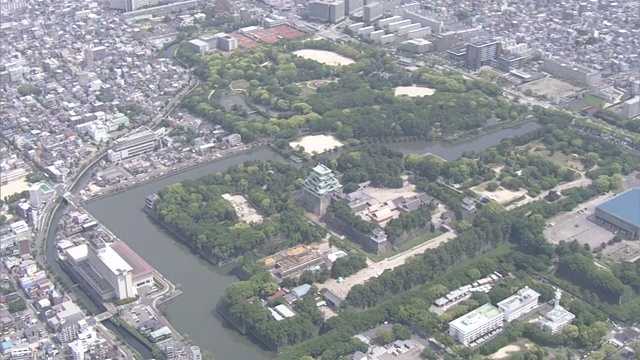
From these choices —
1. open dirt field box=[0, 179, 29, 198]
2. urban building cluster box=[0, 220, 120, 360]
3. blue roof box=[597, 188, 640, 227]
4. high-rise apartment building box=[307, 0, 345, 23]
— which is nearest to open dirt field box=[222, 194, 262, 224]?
urban building cluster box=[0, 220, 120, 360]

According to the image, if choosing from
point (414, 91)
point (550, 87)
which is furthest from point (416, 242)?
point (550, 87)

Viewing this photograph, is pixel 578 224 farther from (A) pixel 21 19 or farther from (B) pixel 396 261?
(A) pixel 21 19

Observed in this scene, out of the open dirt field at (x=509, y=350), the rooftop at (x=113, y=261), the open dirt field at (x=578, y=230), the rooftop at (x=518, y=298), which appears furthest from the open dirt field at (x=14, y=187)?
the open dirt field at (x=578, y=230)

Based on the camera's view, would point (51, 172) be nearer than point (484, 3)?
Yes

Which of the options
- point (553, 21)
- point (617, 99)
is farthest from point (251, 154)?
point (553, 21)

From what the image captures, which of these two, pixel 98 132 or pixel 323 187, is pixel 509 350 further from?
pixel 98 132

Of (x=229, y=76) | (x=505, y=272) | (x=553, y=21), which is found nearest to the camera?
(x=505, y=272)

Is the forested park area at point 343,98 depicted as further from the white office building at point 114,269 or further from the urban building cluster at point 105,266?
the white office building at point 114,269
